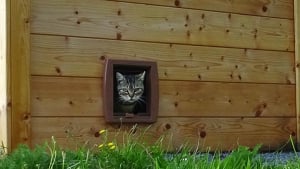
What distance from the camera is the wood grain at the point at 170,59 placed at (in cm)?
303

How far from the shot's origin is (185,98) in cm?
342

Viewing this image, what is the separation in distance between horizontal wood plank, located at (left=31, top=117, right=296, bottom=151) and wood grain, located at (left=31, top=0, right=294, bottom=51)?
46 cm

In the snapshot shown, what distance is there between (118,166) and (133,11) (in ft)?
4.23

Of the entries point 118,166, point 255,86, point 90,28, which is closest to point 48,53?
point 90,28

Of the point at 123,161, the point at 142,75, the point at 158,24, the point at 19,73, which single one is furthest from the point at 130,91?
the point at 123,161

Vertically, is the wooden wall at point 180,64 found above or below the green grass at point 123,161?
above

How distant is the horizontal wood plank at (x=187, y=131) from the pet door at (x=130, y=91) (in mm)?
63

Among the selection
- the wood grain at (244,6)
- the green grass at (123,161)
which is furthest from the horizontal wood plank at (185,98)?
the green grass at (123,161)

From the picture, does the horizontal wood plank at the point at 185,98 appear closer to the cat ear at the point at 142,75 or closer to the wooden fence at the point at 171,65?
the wooden fence at the point at 171,65

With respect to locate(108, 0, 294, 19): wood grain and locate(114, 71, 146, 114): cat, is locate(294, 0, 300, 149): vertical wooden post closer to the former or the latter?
locate(108, 0, 294, 19): wood grain

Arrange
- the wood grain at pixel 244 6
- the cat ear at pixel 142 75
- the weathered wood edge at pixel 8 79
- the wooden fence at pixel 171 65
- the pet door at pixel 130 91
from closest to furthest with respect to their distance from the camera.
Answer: the weathered wood edge at pixel 8 79, the wooden fence at pixel 171 65, the pet door at pixel 130 91, the cat ear at pixel 142 75, the wood grain at pixel 244 6

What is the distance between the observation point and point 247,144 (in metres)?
3.62

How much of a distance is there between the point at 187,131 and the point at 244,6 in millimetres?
877

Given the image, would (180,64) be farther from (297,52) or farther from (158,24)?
(297,52)
